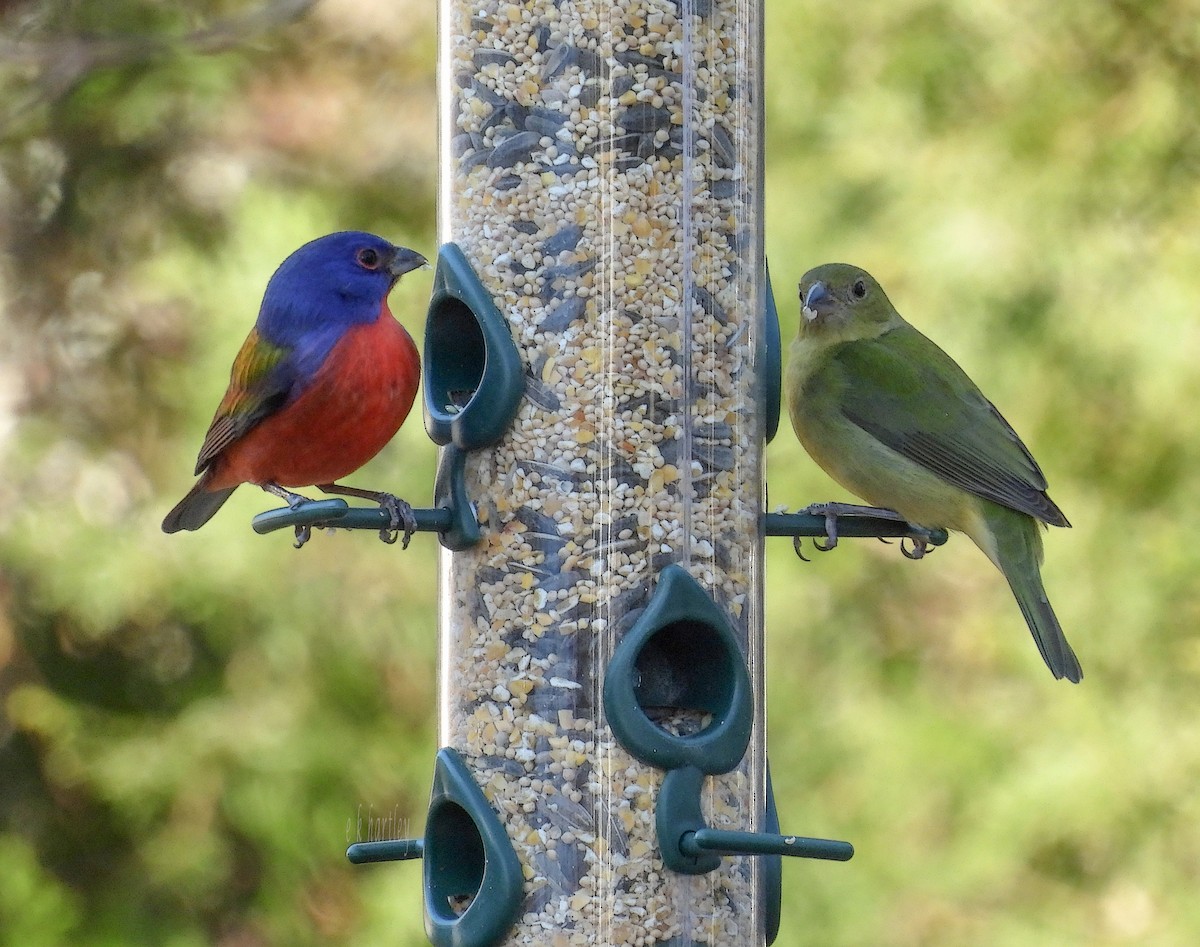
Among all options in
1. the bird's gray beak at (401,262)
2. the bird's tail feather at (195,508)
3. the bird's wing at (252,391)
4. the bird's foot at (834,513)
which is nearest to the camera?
the bird's foot at (834,513)

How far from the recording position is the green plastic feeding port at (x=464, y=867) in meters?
3.58

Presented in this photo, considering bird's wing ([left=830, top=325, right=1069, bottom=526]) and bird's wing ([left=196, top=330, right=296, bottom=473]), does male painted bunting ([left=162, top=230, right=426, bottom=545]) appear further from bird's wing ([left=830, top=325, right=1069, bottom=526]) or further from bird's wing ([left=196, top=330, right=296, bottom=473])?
bird's wing ([left=830, top=325, right=1069, bottom=526])

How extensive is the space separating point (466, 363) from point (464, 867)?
3.45 feet

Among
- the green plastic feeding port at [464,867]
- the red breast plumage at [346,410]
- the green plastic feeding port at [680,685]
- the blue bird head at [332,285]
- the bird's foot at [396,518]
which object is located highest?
the blue bird head at [332,285]

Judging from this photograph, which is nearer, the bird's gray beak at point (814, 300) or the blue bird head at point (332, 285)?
the blue bird head at point (332, 285)

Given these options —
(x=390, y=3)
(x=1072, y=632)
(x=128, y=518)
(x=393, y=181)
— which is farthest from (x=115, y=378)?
(x=1072, y=632)

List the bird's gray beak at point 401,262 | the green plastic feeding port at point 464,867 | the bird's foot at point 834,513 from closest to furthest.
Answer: the green plastic feeding port at point 464,867
the bird's foot at point 834,513
the bird's gray beak at point 401,262

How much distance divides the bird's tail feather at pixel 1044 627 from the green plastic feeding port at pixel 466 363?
5.88ft

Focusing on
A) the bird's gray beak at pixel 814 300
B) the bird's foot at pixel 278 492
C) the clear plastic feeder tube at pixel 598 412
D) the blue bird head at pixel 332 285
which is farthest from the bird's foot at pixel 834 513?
the bird's foot at pixel 278 492

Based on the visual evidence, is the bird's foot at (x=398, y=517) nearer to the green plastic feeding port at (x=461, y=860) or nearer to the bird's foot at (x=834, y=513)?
the green plastic feeding port at (x=461, y=860)

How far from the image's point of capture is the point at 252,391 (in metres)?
4.64

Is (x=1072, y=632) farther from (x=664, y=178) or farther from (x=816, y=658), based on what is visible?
(x=664, y=178)

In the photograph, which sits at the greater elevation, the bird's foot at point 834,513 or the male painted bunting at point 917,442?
the male painted bunting at point 917,442

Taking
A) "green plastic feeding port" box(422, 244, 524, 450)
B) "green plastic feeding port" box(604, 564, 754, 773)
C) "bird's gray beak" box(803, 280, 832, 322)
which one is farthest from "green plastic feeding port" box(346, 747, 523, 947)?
"bird's gray beak" box(803, 280, 832, 322)
